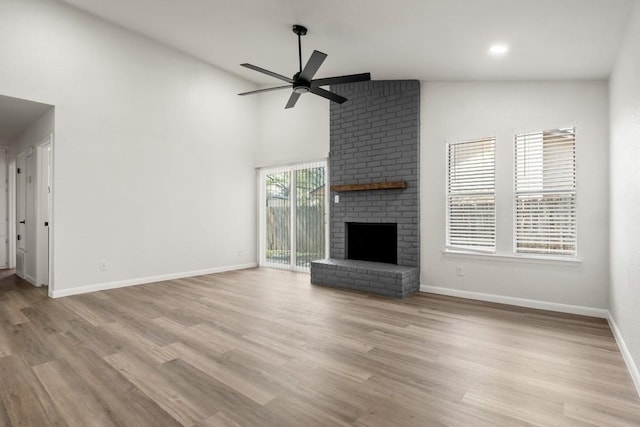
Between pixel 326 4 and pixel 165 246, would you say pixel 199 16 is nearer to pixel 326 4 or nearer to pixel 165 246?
pixel 326 4

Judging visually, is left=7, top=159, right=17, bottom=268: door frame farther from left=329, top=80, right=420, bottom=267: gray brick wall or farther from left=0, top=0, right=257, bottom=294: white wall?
left=329, top=80, right=420, bottom=267: gray brick wall

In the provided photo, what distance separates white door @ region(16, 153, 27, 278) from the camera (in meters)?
5.71

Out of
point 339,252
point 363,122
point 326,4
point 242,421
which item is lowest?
point 242,421

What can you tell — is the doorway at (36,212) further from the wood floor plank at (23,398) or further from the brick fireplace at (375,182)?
the brick fireplace at (375,182)

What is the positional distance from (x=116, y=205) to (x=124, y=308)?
1.72 meters

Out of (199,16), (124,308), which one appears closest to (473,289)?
(124,308)

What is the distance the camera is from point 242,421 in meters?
1.83

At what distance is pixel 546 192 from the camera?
3.99 meters

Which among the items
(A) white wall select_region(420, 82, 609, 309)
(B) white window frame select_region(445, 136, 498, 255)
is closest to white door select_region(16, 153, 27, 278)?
(A) white wall select_region(420, 82, 609, 309)

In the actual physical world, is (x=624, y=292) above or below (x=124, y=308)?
above

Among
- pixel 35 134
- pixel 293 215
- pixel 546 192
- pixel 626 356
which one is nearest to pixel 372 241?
pixel 293 215

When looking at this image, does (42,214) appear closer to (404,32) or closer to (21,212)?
(21,212)

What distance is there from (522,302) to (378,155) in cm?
271

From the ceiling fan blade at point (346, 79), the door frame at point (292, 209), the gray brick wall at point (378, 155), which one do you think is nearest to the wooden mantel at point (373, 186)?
the gray brick wall at point (378, 155)
